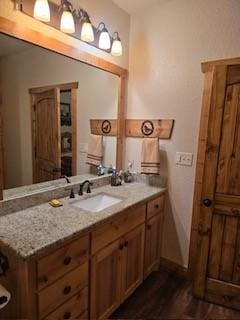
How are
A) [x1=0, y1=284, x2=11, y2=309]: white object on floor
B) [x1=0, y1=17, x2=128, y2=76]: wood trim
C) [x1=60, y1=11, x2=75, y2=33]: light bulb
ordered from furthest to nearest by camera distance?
[x1=60, y1=11, x2=75, y2=33]: light bulb < [x1=0, y1=17, x2=128, y2=76]: wood trim < [x1=0, y1=284, x2=11, y2=309]: white object on floor

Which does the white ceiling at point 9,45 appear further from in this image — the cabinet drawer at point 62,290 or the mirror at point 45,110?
the cabinet drawer at point 62,290

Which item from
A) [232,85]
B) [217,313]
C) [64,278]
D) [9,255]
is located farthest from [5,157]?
[217,313]

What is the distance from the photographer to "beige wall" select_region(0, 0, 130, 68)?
136 cm

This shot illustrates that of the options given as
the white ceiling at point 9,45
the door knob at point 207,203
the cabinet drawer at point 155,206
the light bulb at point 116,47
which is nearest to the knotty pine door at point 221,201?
the door knob at point 207,203

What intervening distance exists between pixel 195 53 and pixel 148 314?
2.28 meters

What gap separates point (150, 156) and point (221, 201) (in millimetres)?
762

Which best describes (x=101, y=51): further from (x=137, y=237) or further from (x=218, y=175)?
(x=137, y=237)

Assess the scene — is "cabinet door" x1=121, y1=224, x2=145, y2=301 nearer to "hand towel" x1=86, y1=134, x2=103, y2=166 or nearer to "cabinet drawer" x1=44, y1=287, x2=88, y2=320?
"cabinet drawer" x1=44, y1=287, x2=88, y2=320

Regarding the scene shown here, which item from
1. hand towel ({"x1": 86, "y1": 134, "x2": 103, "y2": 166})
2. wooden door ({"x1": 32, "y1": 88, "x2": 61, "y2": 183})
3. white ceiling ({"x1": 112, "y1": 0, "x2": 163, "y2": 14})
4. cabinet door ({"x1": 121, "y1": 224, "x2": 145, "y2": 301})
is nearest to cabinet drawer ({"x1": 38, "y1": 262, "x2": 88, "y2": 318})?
cabinet door ({"x1": 121, "y1": 224, "x2": 145, "y2": 301})

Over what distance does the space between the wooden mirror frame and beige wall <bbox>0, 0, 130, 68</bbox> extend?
35 mm

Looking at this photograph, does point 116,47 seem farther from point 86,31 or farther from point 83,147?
point 83,147

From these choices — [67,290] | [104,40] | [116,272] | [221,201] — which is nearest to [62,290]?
[67,290]

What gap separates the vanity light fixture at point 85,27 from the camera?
1.72 m

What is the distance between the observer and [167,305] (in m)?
1.88
